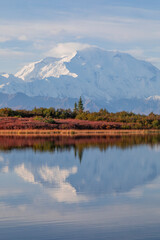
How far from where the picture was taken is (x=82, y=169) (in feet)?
75.7


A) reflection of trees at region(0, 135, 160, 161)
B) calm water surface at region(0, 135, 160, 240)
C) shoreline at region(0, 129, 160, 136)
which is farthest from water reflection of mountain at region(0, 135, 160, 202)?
shoreline at region(0, 129, 160, 136)

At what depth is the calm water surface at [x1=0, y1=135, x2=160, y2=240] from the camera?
11.6m

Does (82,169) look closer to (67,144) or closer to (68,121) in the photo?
(67,144)

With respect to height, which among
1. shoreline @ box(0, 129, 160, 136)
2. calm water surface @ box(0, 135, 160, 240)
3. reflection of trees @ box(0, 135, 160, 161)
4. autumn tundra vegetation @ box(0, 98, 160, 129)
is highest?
autumn tundra vegetation @ box(0, 98, 160, 129)

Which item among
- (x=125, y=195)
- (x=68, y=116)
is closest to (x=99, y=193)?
(x=125, y=195)

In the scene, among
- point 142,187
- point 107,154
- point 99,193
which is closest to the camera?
point 99,193

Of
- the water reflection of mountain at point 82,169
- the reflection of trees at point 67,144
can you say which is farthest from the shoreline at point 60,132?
the water reflection of mountain at point 82,169

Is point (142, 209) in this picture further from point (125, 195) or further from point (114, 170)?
point (114, 170)

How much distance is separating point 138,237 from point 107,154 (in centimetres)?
1994

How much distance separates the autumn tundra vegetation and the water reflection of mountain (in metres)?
30.7

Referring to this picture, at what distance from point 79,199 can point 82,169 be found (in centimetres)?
795

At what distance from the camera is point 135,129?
233ft

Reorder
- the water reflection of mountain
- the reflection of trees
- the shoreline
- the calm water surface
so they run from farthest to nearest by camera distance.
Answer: the shoreline → the reflection of trees → the water reflection of mountain → the calm water surface

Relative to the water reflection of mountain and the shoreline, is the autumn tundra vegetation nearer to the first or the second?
the shoreline
